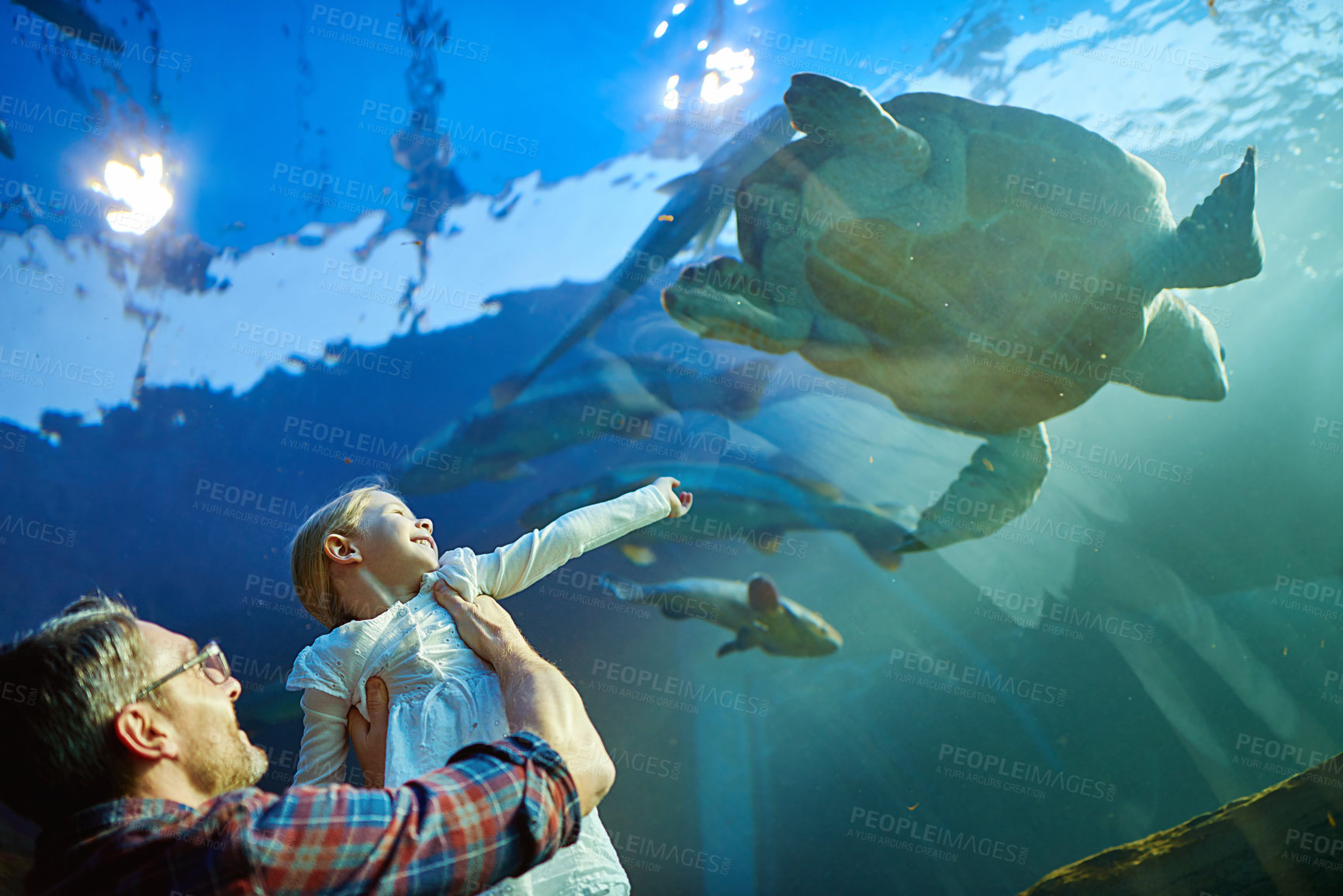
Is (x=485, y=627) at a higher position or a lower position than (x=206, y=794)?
higher

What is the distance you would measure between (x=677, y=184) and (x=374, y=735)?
394 centimetres

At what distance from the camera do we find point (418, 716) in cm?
124

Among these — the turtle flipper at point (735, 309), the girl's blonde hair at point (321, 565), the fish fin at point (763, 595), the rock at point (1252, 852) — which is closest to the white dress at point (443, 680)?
the girl's blonde hair at point (321, 565)

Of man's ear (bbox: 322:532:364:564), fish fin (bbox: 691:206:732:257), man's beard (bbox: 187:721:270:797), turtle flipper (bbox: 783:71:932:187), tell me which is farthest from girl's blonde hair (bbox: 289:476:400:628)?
fish fin (bbox: 691:206:732:257)

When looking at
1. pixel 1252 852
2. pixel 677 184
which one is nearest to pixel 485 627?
pixel 677 184

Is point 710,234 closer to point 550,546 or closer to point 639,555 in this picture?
point 639,555

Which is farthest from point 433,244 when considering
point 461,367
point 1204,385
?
point 1204,385

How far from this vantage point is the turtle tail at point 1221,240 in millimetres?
3188

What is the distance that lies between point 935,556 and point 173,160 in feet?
20.6

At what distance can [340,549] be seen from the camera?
1578 millimetres

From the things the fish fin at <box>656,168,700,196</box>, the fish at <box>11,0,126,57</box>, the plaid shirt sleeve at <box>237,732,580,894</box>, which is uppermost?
the fish at <box>11,0,126,57</box>

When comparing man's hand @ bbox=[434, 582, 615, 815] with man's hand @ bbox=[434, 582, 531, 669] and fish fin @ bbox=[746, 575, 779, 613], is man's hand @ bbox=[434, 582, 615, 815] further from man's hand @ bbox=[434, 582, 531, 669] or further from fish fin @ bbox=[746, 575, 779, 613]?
fish fin @ bbox=[746, 575, 779, 613]

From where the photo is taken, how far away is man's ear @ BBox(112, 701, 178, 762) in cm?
78

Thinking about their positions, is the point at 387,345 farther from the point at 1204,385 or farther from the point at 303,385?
the point at 1204,385
